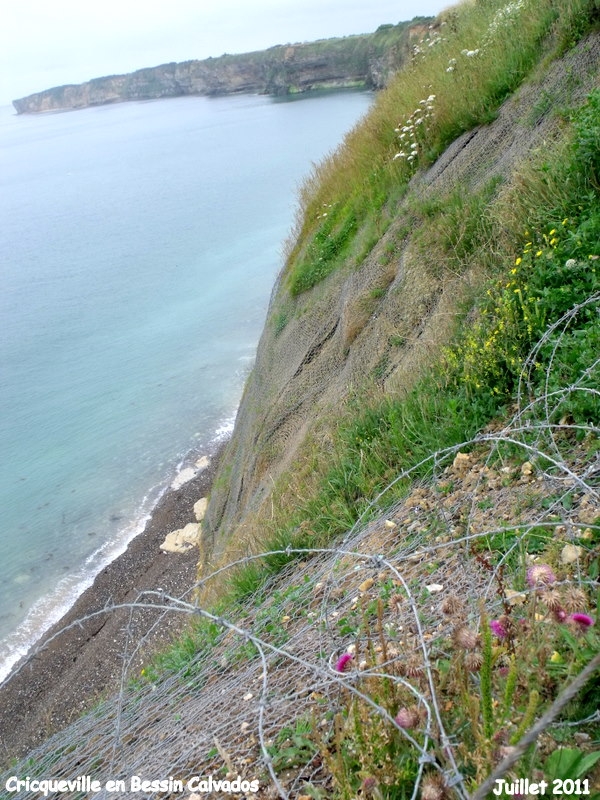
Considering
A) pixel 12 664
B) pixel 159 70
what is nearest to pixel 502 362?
pixel 12 664

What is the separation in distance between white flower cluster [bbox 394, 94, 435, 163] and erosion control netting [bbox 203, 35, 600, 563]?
593mm

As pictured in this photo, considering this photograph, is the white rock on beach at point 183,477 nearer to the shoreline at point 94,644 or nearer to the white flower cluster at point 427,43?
the shoreline at point 94,644

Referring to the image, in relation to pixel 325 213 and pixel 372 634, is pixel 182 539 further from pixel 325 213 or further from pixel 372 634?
pixel 372 634

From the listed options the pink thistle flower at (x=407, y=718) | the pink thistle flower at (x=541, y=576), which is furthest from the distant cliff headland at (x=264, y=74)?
the pink thistle flower at (x=407, y=718)

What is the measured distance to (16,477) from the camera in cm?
2116

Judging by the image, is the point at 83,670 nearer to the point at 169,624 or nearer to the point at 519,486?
the point at 169,624

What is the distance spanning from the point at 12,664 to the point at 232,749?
1374 centimetres

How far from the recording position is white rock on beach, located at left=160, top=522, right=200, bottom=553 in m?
15.6

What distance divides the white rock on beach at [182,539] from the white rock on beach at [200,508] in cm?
33

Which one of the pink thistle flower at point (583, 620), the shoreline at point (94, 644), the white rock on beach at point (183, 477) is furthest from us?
the white rock on beach at point (183, 477)

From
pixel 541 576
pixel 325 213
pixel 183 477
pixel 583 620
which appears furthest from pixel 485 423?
pixel 183 477

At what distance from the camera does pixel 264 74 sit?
384 ft

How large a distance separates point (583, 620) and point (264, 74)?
131m

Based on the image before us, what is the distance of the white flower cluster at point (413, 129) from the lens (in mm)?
9453
